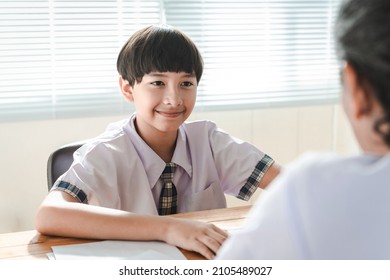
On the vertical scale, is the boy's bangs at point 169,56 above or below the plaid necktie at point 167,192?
above

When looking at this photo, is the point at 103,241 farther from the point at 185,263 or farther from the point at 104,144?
the point at 104,144

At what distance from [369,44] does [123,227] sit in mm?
802

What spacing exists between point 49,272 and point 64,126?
1.55 meters

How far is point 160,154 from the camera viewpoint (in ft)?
5.43

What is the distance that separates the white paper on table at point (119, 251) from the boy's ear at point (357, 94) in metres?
0.65

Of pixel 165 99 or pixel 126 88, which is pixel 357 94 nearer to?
pixel 165 99

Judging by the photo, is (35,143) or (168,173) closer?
(168,173)

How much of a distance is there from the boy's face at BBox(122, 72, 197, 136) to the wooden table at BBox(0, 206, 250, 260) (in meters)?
0.29

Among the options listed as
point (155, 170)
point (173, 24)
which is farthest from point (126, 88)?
point (173, 24)

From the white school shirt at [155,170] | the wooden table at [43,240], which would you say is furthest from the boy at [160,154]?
the wooden table at [43,240]

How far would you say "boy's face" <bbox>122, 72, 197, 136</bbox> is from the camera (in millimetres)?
1582

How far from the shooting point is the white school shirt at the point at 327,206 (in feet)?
1.85

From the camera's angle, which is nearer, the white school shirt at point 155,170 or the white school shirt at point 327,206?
the white school shirt at point 327,206

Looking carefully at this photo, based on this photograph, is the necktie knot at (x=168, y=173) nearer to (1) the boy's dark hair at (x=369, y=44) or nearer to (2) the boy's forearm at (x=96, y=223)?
(2) the boy's forearm at (x=96, y=223)
